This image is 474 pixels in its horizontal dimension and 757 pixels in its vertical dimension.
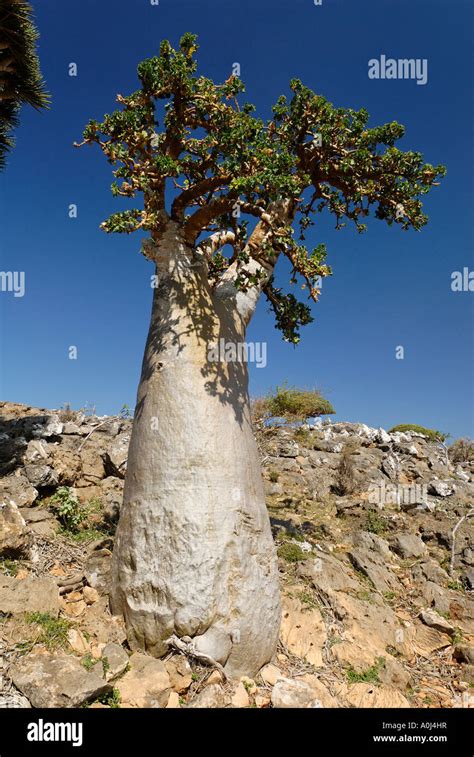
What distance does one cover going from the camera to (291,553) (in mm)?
5648

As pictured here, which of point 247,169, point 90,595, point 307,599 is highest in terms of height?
point 247,169

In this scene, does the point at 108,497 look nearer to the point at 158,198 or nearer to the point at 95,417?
the point at 158,198

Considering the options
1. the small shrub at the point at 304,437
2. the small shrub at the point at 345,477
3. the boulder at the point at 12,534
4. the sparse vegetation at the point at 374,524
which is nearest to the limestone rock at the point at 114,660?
the boulder at the point at 12,534

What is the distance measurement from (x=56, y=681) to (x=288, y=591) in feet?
8.44

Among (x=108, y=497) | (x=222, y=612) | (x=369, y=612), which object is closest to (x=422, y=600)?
(x=369, y=612)

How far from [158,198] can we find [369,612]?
4.80m

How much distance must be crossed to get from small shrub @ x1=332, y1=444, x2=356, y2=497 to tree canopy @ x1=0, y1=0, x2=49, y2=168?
8.43 meters

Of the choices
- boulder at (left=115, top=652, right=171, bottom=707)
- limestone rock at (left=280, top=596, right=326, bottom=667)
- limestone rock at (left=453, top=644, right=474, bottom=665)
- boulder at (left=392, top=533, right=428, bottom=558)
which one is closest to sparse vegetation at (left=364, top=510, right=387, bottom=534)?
boulder at (left=392, top=533, right=428, bottom=558)

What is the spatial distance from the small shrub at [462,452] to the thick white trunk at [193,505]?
11346 millimetres

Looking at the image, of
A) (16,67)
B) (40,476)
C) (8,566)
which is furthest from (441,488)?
(16,67)

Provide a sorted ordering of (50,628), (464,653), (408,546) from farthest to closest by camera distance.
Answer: (408,546) < (464,653) < (50,628)

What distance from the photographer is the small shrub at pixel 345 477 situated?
911 centimetres

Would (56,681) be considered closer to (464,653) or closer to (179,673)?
(179,673)
